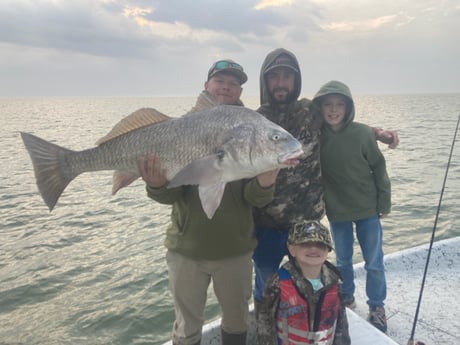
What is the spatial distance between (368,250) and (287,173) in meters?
1.48

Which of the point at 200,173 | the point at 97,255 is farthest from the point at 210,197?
the point at 97,255

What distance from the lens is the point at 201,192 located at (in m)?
2.75

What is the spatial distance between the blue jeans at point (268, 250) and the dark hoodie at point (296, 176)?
12cm

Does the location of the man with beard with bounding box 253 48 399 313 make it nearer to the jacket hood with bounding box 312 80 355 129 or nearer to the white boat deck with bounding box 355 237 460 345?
the jacket hood with bounding box 312 80 355 129

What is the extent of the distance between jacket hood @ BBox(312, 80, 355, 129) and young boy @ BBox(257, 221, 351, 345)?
1656 mm

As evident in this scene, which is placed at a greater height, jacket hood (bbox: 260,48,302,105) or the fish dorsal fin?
jacket hood (bbox: 260,48,302,105)

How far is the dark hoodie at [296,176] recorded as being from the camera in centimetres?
391

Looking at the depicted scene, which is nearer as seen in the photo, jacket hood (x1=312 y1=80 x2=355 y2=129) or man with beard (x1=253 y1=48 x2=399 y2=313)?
man with beard (x1=253 y1=48 x2=399 y2=313)

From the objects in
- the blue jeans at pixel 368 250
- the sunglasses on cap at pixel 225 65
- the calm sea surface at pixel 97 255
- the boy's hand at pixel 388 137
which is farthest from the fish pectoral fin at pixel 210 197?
the calm sea surface at pixel 97 255

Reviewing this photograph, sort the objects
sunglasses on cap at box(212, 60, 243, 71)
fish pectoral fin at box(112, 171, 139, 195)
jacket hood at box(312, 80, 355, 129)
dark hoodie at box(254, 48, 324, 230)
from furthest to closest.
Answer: jacket hood at box(312, 80, 355, 129)
dark hoodie at box(254, 48, 324, 230)
sunglasses on cap at box(212, 60, 243, 71)
fish pectoral fin at box(112, 171, 139, 195)

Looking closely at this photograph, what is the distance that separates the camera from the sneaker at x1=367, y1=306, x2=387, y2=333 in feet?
14.8

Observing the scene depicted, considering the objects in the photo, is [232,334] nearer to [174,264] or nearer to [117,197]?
[174,264]

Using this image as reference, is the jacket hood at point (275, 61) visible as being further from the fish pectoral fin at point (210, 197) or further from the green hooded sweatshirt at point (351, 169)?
the fish pectoral fin at point (210, 197)

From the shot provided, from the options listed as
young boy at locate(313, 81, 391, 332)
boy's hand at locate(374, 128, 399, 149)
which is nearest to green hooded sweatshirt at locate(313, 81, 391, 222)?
young boy at locate(313, 81, 391, 332)
